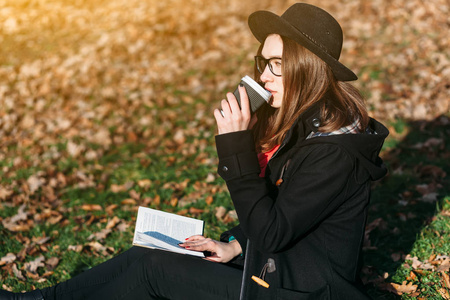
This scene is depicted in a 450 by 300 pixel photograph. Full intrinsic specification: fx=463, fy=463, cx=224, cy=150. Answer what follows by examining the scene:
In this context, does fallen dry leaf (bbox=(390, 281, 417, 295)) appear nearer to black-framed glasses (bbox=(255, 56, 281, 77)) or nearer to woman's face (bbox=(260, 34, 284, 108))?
woman's face (bbox=(260, 34, 284, 108))

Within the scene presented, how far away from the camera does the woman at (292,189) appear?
7.11 ft

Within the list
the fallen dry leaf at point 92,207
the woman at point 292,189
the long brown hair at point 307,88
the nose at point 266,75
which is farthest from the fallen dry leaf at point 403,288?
the fallen dry leaf at point 92,207

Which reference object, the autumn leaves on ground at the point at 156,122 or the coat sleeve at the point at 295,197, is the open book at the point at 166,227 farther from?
the autumn leaves on ground at the point at 156,122

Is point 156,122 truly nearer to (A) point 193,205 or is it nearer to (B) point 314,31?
(A) point 193,205

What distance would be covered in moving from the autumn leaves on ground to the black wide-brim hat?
1.79 m

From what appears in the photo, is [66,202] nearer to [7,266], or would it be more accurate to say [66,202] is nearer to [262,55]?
[7,266]

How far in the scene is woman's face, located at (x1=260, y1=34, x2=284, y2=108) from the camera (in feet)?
8.46

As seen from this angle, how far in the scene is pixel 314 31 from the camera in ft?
8.00

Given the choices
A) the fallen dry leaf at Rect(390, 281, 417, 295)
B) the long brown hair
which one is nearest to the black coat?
the long brown hair

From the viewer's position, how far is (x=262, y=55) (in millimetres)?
2691

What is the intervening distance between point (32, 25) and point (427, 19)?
873 centimetres

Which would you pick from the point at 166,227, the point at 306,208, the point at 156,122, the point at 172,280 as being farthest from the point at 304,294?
the point at 156,122

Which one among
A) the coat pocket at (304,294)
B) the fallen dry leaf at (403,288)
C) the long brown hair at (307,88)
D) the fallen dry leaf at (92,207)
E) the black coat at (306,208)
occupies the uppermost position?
the long brown hair at (307,88)

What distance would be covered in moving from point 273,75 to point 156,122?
4.69 meters
